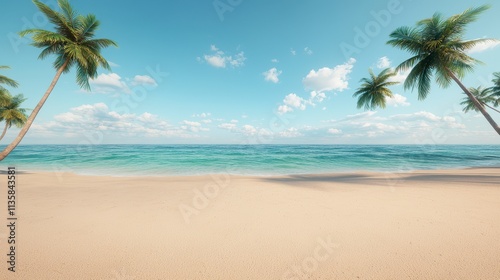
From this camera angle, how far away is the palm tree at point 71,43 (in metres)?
8.77

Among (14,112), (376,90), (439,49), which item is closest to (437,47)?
(439,49)

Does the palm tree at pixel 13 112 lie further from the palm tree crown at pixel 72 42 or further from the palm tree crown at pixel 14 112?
the palm tree crown at pixel 72 42

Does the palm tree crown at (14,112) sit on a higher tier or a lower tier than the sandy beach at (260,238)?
higher

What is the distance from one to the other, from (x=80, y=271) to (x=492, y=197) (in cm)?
1153

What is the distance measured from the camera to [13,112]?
1997 cm

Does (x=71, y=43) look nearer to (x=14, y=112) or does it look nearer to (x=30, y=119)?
(x=30, y=119)

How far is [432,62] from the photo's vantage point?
37.7ft

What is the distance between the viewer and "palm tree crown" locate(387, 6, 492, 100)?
10562mm

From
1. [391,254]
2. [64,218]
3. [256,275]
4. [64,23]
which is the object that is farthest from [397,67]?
[64,23]

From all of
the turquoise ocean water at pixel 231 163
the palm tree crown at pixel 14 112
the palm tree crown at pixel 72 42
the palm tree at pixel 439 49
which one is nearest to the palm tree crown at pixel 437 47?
the palm tree at pixel 439 49

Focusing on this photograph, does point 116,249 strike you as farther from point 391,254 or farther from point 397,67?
point 397,67

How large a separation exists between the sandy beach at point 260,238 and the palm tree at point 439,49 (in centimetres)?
1001

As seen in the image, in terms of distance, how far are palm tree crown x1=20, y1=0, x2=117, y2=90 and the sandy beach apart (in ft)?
28.0

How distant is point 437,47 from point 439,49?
0.20 metres
